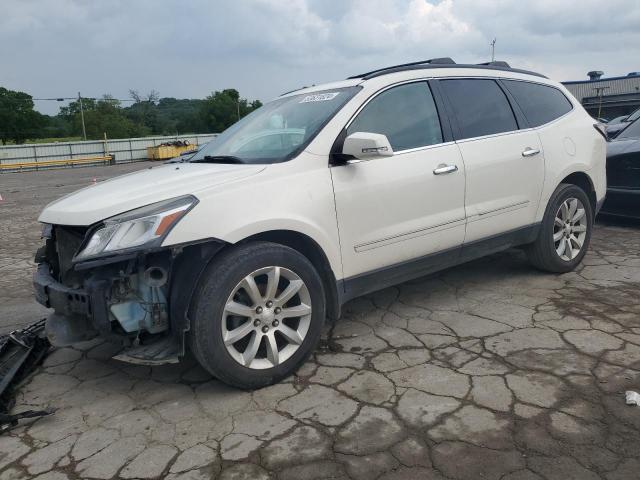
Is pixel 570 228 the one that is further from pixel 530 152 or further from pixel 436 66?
pixel 436 66

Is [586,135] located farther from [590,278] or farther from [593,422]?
[593,422]

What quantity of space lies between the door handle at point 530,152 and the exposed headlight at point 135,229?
2.70m

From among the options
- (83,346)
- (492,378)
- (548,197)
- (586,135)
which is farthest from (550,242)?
(83,346)

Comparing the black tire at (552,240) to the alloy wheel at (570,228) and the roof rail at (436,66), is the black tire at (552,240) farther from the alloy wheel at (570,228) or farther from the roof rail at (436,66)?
the roof rail at (436,66)

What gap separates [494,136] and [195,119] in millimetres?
70634

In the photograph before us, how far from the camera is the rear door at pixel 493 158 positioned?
4.03 m

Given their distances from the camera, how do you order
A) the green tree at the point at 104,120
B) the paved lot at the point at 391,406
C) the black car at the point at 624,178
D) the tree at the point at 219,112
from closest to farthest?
1. the paved lot at the point at 391,406
2. the black car at the point at 624,178
3. the green tree at the point at 104,120
4. the tree at the point at 219,112

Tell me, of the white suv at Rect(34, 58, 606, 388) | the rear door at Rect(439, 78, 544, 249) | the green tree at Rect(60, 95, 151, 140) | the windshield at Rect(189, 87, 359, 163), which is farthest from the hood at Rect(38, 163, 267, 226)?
the green tree at Rect(60, 95, 151, 140)

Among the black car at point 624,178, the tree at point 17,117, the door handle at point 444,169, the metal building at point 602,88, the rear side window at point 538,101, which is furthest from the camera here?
the tree at point 17,117

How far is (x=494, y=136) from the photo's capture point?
4199 mm

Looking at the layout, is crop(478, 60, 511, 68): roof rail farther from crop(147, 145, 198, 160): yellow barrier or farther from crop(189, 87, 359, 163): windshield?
crop(147, 145, 198, 160): yellow barrier

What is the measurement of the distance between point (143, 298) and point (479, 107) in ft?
9.34

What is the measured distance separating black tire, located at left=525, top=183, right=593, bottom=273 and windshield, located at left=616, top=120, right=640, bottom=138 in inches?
104

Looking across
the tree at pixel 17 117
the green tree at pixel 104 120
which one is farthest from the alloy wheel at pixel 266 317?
the tree at pixel 17 117
